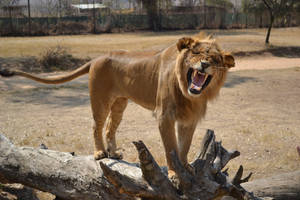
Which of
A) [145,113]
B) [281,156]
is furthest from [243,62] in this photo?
[281,156]

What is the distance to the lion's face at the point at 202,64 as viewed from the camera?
318 centimetres

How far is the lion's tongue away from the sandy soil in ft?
5.46

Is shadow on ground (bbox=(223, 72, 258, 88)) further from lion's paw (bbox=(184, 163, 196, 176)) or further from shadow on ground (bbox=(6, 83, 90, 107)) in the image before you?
lion's paw (bbox=(184, 163, 196, 176))

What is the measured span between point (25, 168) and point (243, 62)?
1530 cm

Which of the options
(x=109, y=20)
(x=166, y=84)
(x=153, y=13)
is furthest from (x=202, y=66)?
(x=153, y=13)

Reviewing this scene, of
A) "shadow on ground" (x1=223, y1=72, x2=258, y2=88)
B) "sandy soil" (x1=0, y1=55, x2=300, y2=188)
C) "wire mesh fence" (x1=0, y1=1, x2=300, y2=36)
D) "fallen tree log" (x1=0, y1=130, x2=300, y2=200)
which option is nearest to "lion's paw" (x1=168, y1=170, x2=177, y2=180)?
"fallen tree log" (x1=0, y1=130, x2=300, y2=200)

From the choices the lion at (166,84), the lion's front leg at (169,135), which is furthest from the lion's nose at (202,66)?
the lion's front leg at (169,135)

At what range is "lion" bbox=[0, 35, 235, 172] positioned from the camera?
10.7ft

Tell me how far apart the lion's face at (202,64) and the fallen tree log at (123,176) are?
0.68 m

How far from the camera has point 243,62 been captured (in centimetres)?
1781

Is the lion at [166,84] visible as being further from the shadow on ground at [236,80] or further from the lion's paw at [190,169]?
the shadow on ground at [236,80]

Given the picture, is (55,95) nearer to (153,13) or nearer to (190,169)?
(190,169)

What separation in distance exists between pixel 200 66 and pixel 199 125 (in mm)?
4825

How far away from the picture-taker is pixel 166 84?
364 centimetres
